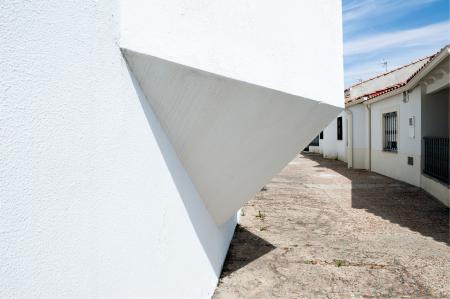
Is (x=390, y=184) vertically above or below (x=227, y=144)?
below

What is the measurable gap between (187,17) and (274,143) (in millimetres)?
1843

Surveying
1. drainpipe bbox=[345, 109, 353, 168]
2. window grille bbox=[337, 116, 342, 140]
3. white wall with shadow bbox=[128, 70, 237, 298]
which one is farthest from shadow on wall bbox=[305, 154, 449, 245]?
window grille bbox=[337, 116, 342, 140]

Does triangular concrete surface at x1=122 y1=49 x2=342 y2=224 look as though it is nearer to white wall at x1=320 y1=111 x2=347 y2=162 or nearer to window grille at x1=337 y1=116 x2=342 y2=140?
white wall at x1=320 y1=111 x2=347 y2=162

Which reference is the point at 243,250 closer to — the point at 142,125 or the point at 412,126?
the point at 142,125

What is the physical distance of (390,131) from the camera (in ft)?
44.9

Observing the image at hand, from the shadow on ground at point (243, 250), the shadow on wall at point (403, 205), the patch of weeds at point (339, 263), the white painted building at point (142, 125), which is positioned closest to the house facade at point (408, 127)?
the shadow on wall at point (403, 205)

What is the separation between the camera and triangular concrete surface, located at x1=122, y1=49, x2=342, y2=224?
92.7 inches

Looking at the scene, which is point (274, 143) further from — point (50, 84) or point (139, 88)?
point (50, 84)

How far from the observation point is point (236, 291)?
411cm

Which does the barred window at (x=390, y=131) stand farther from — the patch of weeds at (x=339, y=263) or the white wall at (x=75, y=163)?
the white wall at (x=75, y=163)

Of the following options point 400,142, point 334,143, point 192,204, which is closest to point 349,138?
point 334,143

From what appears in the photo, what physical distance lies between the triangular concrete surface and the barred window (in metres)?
10.6

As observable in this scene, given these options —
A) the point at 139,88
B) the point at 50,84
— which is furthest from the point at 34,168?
the point at 139,88

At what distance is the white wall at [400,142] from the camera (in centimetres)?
1094
